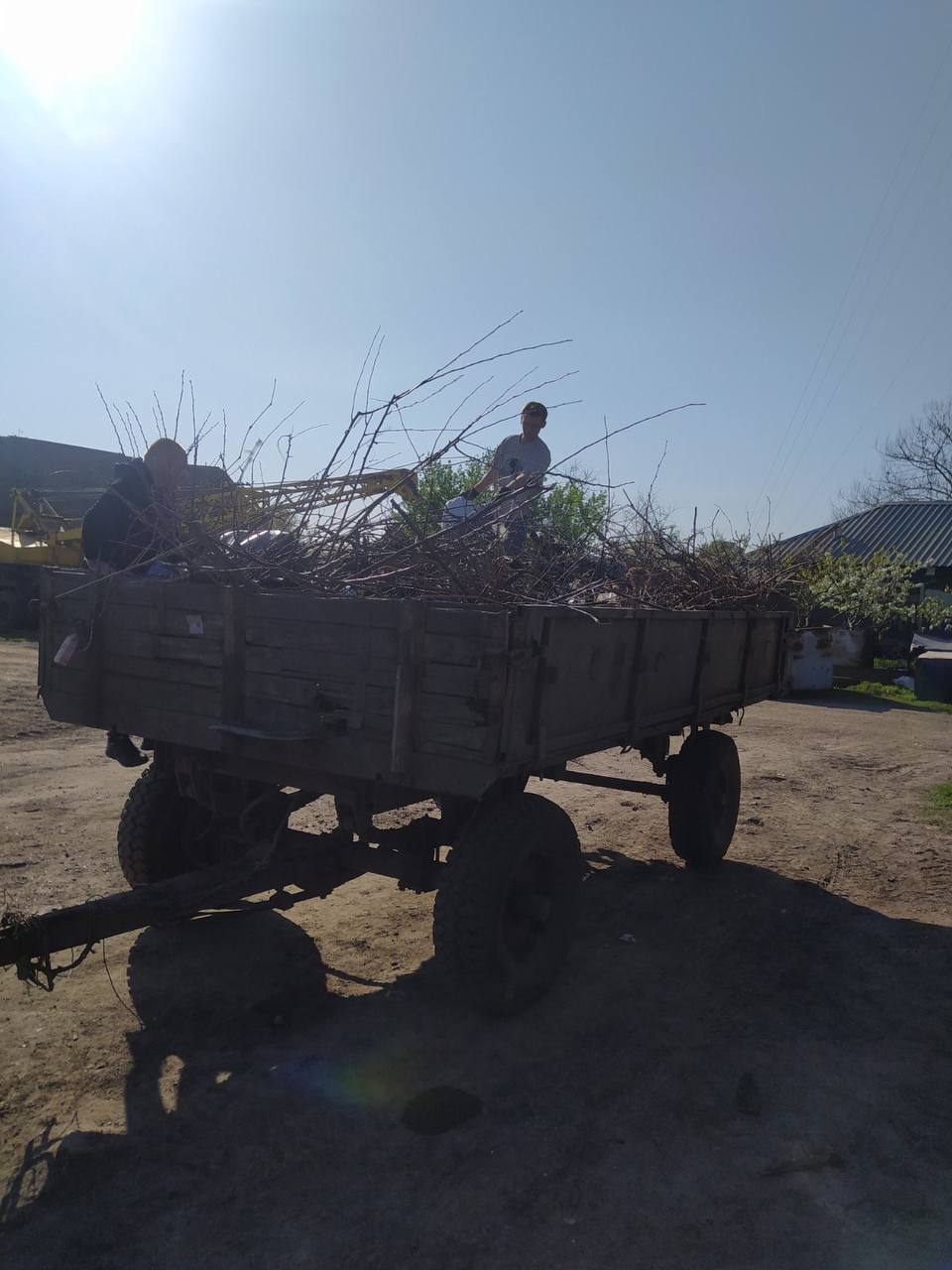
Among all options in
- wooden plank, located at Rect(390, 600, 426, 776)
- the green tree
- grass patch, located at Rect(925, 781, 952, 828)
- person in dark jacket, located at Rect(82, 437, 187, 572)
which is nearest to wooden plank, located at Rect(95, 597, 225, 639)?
person in dark jacket, located at Rect(82, 437, 187, 572)

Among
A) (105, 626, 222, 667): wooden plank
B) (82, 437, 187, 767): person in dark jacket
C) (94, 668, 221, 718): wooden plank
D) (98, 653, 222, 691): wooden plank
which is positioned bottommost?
(94, 668, 221, 718): wooden plank

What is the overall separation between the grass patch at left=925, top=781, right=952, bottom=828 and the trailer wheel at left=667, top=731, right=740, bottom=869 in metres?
2.52

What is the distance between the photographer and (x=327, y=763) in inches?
134

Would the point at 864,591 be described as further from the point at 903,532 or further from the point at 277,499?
the point at 277,499

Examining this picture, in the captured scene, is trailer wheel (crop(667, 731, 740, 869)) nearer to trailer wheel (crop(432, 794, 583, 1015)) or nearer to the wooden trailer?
the wooden trailer

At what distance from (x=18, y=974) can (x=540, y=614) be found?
78.3 inches

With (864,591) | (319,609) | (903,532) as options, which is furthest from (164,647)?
(903,532)

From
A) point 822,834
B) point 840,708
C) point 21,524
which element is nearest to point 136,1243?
point 822,834

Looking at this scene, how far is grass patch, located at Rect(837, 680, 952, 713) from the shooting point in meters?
15.2

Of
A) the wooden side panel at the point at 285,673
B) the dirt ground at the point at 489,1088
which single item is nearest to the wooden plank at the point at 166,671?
the wooden side panel at the point at 285,673

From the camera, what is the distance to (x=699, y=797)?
569 centimetres

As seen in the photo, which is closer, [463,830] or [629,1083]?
[629,1083]

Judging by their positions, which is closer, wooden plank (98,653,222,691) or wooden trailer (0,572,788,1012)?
wooden trailer (0,572,788,1012)

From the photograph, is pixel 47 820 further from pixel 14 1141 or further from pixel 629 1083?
pixel 629 1083
